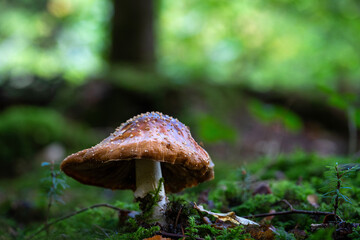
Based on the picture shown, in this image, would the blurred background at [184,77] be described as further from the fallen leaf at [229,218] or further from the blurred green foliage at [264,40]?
the fallen leaf at [229,218]

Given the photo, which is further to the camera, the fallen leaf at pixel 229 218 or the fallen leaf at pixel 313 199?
the fallen leaf at pixel 313 199

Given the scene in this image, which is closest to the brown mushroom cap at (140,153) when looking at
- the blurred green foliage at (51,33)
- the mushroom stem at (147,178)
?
the mushroom stem at (147,178)

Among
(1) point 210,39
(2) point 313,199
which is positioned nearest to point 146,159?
(2) point 313,199

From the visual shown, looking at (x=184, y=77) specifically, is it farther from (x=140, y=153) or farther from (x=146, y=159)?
(x=140, y=153)

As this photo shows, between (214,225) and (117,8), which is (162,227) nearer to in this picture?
(214,225)

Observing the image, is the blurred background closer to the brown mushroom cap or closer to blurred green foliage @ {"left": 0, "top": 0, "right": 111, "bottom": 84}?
blurred green foliage @ {"left": 0, "top": 0, "right": 111, "bottom": 84}

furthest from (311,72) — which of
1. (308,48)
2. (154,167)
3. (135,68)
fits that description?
(154,167)
